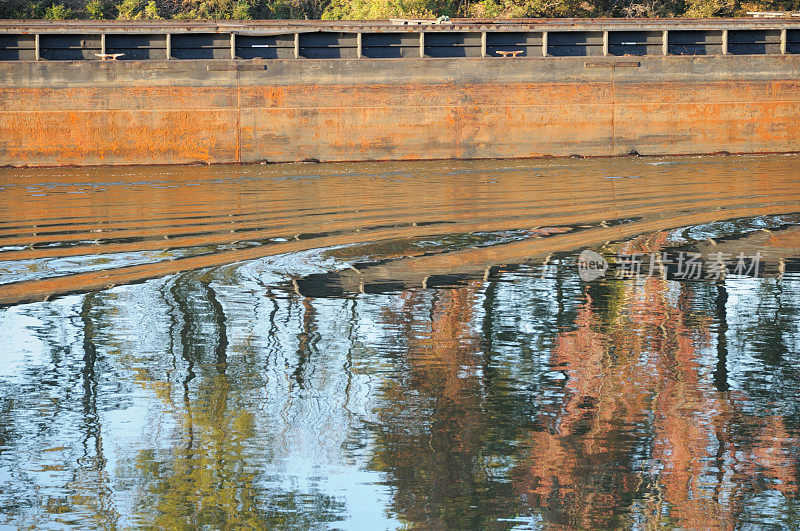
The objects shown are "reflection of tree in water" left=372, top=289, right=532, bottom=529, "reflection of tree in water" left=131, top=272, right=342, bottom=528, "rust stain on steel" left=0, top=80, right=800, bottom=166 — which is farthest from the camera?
"rust stain on steel" left=0, top=80, right=800, bottom=166

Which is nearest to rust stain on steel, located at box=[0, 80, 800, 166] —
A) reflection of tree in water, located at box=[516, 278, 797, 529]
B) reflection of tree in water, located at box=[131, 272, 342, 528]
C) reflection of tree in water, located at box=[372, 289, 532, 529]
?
reflection of tree in water, located at box=[372, 289, 532, 529]

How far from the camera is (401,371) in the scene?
6352 millimetres

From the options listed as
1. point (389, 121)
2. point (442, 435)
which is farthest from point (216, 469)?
point (389, 121)

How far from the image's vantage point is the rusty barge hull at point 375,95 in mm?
23375

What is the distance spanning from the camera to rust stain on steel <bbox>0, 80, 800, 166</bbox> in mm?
23297

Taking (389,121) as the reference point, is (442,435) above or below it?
below

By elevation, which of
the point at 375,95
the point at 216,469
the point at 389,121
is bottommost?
the point at 216,469

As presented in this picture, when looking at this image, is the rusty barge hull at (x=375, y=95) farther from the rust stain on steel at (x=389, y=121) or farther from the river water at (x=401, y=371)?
the river water at (x=401, y=371)

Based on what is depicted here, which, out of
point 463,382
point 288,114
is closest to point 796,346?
point 463,382

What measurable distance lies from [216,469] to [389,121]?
19706mm

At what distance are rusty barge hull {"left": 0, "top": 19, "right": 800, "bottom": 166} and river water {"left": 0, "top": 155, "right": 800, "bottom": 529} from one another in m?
10.2

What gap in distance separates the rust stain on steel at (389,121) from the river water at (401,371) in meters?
10.1

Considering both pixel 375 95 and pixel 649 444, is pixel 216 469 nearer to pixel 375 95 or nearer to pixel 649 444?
pixel 649 444

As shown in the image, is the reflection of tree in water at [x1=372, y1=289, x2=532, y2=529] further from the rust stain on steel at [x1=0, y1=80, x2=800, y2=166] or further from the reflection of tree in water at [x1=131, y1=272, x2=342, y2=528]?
the rust stain on steel at [x1=0, y1=80, x2=800, y2=166]
